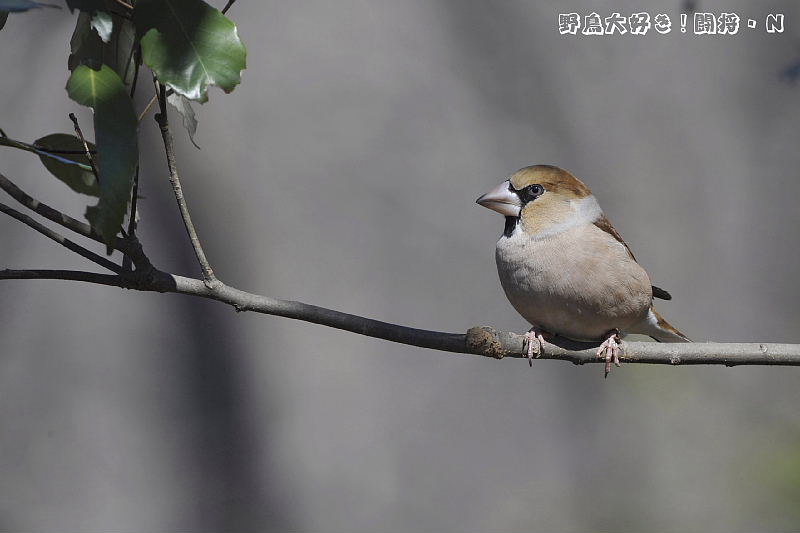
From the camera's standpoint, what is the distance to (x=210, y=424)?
17.5ft

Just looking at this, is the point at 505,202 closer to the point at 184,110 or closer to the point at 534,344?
the point at 534,344

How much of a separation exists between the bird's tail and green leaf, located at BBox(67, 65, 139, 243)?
7.74ft

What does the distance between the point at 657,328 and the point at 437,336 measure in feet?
4.85

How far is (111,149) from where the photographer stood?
1.69 metres

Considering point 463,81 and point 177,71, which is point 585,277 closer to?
point 177,71

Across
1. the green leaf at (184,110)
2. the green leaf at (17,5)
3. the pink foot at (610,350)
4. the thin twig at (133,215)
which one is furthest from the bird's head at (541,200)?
the green leaf at (17,5)

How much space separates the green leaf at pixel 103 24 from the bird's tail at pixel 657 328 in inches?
94.9

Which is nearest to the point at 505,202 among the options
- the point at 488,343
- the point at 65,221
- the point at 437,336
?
the point at 488,343

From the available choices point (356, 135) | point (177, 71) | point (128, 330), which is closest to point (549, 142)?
point (356, 135)

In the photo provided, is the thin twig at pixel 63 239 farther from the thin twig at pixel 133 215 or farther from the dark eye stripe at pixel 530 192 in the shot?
the dark eye stripe at pixel 530 192

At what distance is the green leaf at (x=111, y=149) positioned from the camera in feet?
5.52

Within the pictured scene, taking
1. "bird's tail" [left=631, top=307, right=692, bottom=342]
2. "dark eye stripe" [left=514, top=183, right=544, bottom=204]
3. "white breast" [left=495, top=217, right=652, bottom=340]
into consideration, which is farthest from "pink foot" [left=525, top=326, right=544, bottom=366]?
"bird's tail" [left=631, top=307, right=692, bottom=342]

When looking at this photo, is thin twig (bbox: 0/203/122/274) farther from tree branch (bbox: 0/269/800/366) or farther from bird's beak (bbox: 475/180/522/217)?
bird's beak (bbox: 475/180/522/217)

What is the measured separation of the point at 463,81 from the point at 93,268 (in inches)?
107
